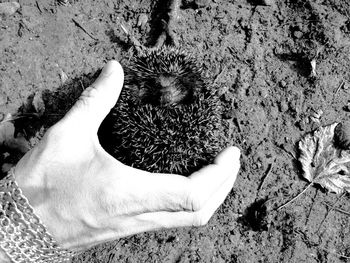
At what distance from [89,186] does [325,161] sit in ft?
9.04

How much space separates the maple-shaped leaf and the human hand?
5.90 ft

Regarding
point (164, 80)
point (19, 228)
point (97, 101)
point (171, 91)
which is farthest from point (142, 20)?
point (19, 228)

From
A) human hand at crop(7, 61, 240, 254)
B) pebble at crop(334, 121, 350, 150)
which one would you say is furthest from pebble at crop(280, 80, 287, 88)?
human hand at crop(7, 61, 240, 254)

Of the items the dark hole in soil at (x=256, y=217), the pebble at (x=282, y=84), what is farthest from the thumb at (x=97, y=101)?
the pebble at (x=282, y=84)

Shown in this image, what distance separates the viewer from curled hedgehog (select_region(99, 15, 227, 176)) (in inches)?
140

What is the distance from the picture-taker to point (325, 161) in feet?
15.3

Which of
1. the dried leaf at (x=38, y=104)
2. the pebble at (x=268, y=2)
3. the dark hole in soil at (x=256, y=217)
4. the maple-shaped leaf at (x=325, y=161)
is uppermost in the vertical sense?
the pebble at (x=268, y=2)

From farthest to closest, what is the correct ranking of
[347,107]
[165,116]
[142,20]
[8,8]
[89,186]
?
[142,20], [8,8], [347,107], [165,116], [89,186]

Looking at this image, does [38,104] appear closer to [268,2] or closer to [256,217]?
[256,217]

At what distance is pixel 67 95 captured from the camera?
Answer: 15.8 ft

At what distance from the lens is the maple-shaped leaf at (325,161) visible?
4586 mm

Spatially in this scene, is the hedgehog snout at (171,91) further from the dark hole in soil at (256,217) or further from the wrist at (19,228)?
the dark hole in soil at (256,217)

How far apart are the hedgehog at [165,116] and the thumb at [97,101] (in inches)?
13.6

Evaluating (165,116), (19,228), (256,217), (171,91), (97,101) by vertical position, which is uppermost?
(97,101)
